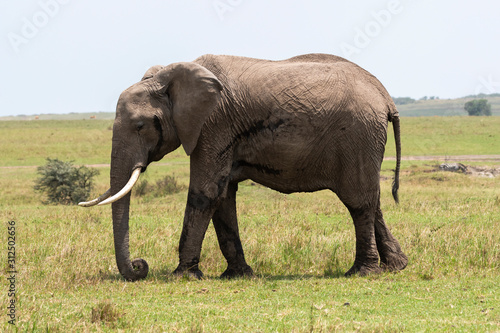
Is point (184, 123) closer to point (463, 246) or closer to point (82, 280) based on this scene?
point (82, 280)

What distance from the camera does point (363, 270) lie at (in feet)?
31.3

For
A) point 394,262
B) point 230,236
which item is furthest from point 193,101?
point 394,262

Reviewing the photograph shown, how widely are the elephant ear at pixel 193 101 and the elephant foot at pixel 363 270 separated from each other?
3.07 meters

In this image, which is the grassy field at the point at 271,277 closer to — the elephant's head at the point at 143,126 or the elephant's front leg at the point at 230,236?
the elephant's front leg at the point at 230,236

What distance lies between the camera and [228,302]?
7.62 m

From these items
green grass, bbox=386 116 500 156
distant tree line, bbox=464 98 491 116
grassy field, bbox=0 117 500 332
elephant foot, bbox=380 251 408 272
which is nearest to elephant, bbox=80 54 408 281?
elephant foot, bbox=380 251 408 272

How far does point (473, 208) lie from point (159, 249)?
917 centimetres

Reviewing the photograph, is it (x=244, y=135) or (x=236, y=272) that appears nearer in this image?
(x=244, y=135)

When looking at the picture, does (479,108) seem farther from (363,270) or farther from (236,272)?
(236,272)

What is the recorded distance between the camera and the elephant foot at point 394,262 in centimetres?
1000

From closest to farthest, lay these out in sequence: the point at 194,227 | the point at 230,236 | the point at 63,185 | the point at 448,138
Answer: the point at 194,227 < the point at 230,236 < the point at 63,185 < the point at 448,138

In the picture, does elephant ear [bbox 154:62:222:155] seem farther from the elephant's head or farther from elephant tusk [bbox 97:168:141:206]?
elephant tusk [bbox 97:168:141:206]

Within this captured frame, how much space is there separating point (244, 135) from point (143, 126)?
4.68 feet

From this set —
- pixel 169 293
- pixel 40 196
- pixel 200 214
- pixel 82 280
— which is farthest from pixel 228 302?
pixel 40 196
